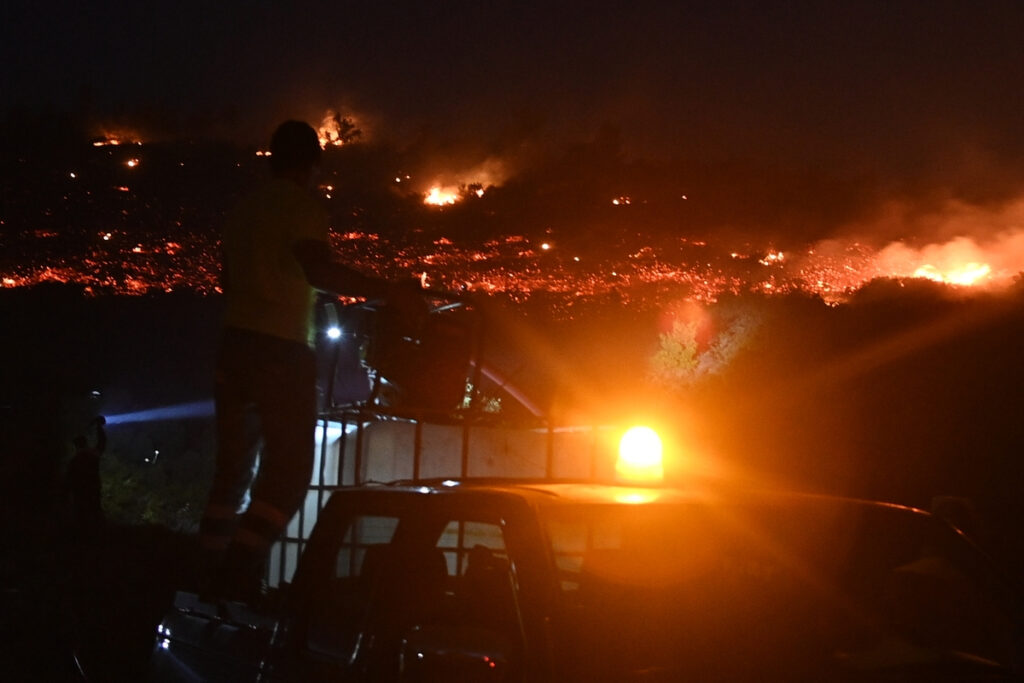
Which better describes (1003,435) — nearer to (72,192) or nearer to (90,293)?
(72,192)

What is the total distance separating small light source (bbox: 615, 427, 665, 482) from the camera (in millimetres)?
5305

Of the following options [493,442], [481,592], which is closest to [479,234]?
[493,442]

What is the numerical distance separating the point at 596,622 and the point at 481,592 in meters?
0.55

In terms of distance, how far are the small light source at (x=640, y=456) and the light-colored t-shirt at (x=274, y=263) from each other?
5.12ft

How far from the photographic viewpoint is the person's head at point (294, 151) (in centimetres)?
498

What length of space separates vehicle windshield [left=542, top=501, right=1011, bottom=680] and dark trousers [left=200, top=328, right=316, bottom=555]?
46.3 inches

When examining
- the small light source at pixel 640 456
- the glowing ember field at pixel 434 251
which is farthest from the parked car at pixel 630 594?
the glowing ember field at pixel 434 251

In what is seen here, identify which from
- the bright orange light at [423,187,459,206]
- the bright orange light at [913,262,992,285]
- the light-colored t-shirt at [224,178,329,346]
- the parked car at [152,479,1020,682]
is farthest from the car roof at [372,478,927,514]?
the bright orange light at [423,187,459,206]

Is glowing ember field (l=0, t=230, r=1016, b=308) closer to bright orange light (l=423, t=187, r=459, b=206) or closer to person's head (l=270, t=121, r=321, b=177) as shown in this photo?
bright orange light (l=423, t=187, r=459, b=206)

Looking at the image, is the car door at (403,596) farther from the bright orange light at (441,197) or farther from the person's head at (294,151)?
the bright orange light at (441,197)

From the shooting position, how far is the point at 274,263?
4.82m

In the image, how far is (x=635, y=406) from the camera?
31.9ft

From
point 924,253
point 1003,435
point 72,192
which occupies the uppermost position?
point 72,192

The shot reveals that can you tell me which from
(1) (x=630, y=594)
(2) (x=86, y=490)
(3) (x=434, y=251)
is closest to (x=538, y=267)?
(3) (x=434, y=251)
